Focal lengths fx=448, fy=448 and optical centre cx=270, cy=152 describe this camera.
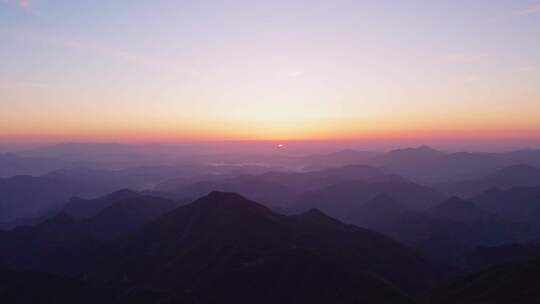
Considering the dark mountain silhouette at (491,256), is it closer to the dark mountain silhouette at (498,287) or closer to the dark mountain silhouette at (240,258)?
the dark mountain silhouette at (240,258)

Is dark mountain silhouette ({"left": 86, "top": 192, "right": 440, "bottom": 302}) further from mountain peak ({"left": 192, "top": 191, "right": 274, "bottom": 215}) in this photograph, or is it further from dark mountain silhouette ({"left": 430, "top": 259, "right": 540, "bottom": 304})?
dark mountain silhouette ({"left": 430, "top": 259, "right": 540, "bottom": 304})

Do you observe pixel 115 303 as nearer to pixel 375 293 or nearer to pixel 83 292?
pixel 83 292

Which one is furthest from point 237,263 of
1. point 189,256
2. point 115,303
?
point 115,303

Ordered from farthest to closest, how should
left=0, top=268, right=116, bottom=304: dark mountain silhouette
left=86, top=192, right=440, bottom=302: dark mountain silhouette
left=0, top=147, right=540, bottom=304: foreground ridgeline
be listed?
left=0, top=268, right=116, bottom=304: dark mountain silhouette → left=86, top=192, right=440, bottom=302: dark mountain silhouette → left=0, top=147, right=540, bottom=304: foreground ridgeline

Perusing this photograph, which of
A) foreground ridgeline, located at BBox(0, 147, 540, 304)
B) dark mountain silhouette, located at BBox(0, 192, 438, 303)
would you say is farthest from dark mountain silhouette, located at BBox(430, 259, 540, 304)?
dark mountain silhouette, located at BBox(0, 192, 438, 303)

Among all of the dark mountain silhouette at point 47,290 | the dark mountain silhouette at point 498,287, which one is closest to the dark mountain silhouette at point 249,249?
the dark mountain silhouette at point 47,290

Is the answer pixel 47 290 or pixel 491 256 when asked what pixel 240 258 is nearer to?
pixel 47 290

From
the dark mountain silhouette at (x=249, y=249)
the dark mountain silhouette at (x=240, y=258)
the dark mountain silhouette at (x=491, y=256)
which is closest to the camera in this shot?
the dark mountain silhouette at (x=240, y=258)
